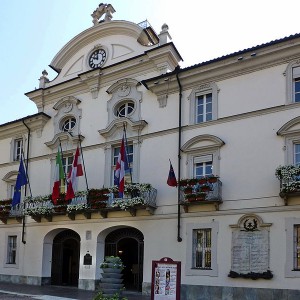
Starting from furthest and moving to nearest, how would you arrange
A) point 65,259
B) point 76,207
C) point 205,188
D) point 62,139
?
point 65,259 < point 62,139 < point 76,207 < point 205,188

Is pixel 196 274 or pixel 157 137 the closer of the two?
pixel 196 274

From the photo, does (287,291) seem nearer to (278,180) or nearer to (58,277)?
(278,180)

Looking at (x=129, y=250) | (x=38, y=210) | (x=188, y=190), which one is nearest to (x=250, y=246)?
(x=188, y=190)

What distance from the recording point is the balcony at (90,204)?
21219 millimetres

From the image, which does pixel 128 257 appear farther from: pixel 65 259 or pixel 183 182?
pixel 183 182

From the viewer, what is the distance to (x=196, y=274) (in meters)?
19.8

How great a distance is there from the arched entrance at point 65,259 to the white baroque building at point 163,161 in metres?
0.08

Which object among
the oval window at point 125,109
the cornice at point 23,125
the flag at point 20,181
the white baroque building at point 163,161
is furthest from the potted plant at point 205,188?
the cornice at point 23,125

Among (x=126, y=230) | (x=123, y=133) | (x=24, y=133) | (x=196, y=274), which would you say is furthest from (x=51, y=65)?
(x=196, y=274)

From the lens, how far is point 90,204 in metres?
22.8

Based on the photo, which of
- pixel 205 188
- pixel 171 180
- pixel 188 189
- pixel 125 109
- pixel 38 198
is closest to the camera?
pixel 205 188

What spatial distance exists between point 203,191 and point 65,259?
1119 cm

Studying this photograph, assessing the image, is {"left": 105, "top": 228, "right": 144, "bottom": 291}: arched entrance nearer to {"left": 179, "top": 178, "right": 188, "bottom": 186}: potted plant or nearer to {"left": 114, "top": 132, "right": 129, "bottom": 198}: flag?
{"left": 114, "top": 132, "right": 129, "bottom": 198}: flag

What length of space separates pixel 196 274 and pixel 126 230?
5.14 metres
